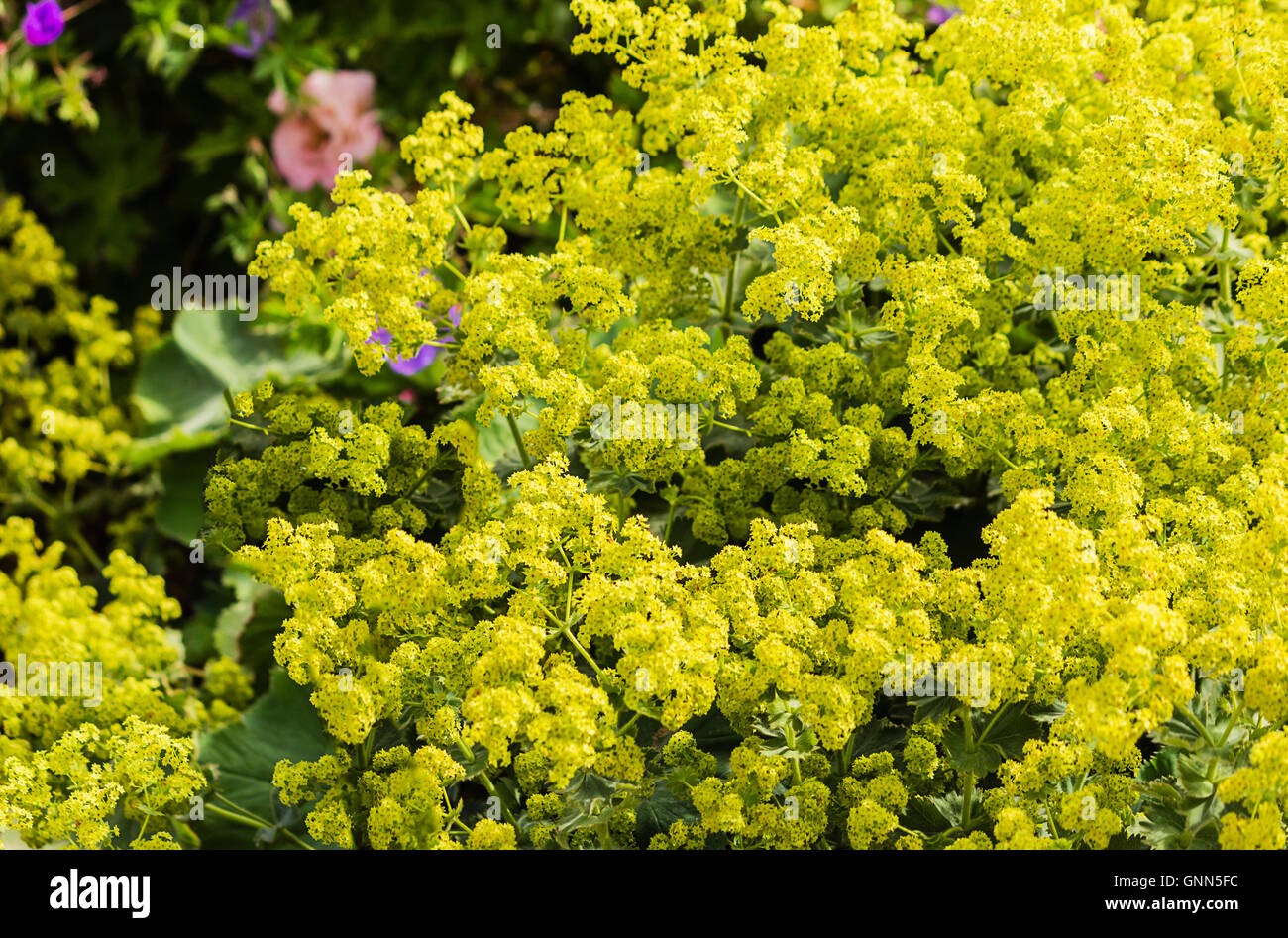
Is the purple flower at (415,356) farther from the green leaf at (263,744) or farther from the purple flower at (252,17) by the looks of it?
the purple flower at (252,17)

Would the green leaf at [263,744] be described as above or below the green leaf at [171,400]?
below

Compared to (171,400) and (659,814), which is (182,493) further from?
(659,814)

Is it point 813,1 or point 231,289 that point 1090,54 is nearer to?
point 231,289

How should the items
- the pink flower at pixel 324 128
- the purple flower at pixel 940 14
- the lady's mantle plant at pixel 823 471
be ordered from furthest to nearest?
the pink flower at pixel 324 128 → the purple flower at pixel 940 14 → the lady's mantle plant at pixel 823 471

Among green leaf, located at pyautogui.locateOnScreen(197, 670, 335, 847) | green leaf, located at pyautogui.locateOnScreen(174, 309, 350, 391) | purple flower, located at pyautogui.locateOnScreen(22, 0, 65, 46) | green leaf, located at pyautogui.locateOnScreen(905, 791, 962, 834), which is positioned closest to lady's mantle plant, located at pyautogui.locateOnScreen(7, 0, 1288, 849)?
green leaf, located at pyautogui.locateOnScreen(905, 791, 962, 834)

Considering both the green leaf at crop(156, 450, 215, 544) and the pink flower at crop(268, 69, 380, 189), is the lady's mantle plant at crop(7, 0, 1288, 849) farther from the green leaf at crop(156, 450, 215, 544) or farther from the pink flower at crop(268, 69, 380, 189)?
the pink flower at crop(268, 69, 380, 189)

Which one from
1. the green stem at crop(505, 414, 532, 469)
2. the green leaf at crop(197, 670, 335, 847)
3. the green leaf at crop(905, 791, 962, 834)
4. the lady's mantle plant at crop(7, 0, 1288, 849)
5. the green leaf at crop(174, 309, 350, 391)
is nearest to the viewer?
the lady's mantle plant at crop(7, 0, 1288, 849)

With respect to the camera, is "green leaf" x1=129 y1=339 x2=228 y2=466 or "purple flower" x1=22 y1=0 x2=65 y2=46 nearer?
"purple flower" x1=22 y1=0 x2=65 y2=46

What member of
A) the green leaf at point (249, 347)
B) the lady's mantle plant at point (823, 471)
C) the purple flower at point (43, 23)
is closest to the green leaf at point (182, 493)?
the green leaf at point (249, 347)

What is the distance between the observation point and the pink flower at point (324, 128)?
339 cm

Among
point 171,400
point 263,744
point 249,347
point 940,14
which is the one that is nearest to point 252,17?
point 249,347

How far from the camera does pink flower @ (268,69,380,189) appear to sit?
3.39 meters

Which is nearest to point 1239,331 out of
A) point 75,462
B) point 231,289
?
point 231,289
